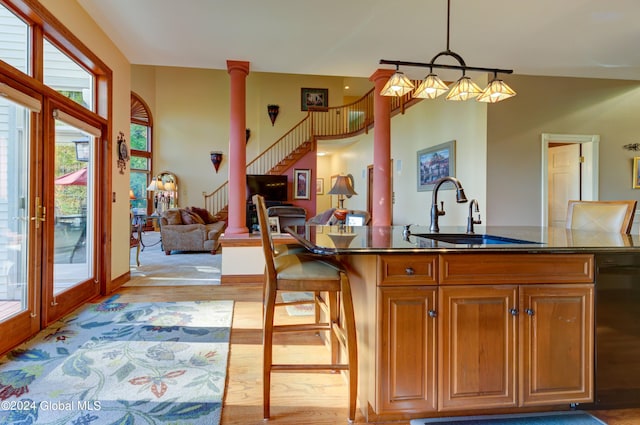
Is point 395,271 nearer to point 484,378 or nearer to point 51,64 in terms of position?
point 484,378

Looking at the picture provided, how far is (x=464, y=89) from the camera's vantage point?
2.34 meters

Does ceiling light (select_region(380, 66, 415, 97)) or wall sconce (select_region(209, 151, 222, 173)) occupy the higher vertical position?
wall sconce (select_region(209, 151, 222, 173))

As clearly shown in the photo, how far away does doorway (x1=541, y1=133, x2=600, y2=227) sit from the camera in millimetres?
4844

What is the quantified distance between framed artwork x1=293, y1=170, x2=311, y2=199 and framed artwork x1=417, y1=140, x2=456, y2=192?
12.1 ft

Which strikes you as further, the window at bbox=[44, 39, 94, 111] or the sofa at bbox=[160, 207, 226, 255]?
the sofa at bbox=[160, 207, 226, 255]

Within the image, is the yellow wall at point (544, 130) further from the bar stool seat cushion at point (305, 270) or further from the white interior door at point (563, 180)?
the bar stool seat cushion at point (305, 270)

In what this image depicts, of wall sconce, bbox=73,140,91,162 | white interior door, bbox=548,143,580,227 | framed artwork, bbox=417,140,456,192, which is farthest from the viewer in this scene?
framed artwork, bbox=417,140,456,192

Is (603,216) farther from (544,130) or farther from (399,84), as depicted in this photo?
(544,130)

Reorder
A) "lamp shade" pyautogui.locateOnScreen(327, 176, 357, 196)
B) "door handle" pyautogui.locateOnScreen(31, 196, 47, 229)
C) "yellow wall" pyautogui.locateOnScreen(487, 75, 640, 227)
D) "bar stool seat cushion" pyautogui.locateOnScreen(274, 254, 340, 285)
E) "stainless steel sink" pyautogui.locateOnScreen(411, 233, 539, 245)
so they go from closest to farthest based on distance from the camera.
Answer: "bar stool seat cushion" pyautogui.locateOnScreen(274, 254, 340, 285)
"stainless steel sink" pyautogui.locateOnScreen(411, 233, 539, 245)
"door handle" pyautogui.locateOnScreen(31, 196, 47, 229)
"lamp shade" pyautogui.locateOnScreen(327, 176, 357, 196)
"yellow wall" pyautogui.locateOnScreen(487, 75, 640, 227)

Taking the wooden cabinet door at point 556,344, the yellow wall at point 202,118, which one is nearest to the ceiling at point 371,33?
the wooden cabinet door at point 556,344

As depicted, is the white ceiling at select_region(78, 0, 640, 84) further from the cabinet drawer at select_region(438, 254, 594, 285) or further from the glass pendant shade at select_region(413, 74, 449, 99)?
the cabinet drawer at select_region(438, 254, 594, 285)

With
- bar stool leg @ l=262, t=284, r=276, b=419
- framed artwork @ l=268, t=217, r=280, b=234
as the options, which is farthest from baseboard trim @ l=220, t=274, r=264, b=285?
bar stool leg @ l=262, t=284, r=276, b=419

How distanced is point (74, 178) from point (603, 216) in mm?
4411

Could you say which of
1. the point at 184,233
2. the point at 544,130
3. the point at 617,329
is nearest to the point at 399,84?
the point at 617,329
